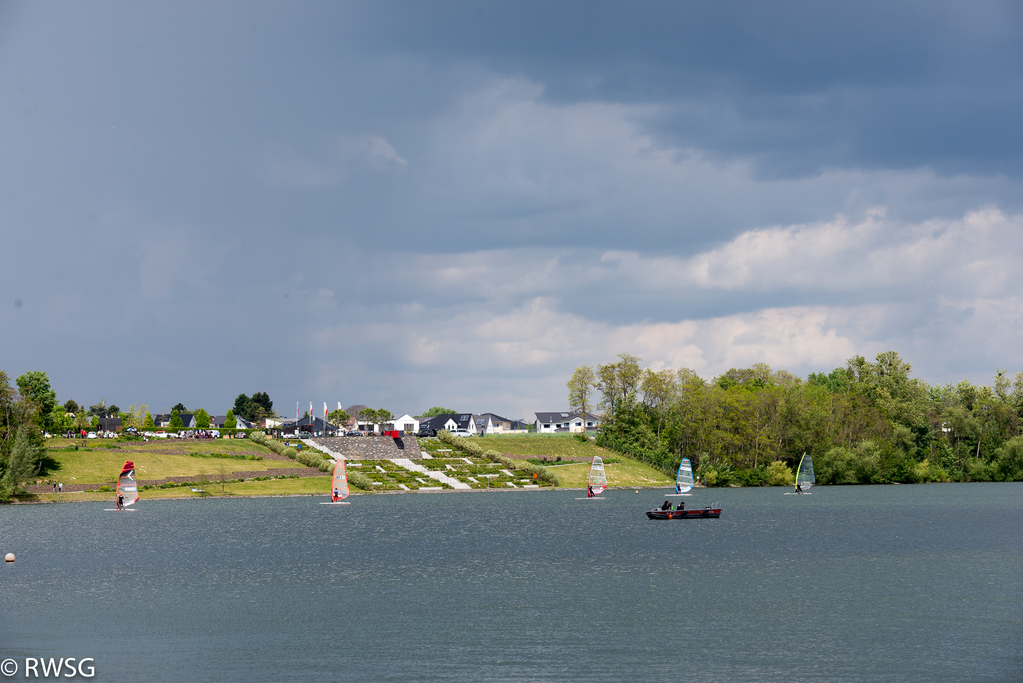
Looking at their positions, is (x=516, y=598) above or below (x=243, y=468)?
below

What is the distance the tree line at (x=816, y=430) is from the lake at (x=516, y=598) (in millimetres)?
76333

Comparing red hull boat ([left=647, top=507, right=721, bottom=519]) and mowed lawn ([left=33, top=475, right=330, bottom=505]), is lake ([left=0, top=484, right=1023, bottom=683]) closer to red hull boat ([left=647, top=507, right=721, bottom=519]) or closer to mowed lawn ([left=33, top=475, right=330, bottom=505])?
red hull boat ([left=647, top=507, right=721, bottom=519])

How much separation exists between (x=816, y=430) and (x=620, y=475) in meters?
44.3

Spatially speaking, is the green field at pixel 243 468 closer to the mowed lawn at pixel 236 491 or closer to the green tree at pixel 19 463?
the mowed lawn at pixel 236 491

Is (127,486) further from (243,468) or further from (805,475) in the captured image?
(805,475)

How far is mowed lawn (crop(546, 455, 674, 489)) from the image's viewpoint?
516 feet

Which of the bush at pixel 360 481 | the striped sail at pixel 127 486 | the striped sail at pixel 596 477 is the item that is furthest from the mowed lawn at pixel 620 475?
the striped sail at pixel 127 486

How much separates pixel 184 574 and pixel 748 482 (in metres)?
131

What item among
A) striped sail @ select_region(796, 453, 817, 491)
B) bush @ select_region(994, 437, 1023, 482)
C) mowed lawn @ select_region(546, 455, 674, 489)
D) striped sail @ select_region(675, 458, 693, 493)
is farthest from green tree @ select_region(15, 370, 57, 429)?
bush @ select_region(994, 437, 1023, 482)

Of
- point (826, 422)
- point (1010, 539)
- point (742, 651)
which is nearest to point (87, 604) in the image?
point (742, 651)

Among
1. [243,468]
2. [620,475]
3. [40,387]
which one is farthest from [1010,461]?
[40,387]

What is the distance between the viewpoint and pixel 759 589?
53875mm

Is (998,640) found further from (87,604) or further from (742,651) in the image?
(87,604)

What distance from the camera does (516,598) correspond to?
50625mm
